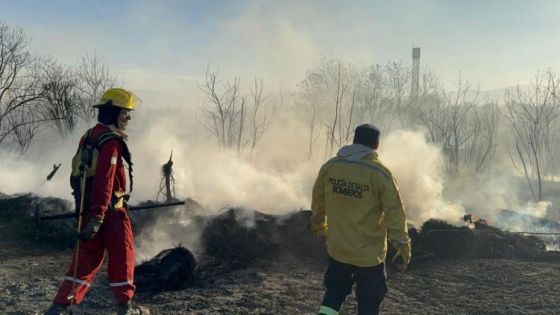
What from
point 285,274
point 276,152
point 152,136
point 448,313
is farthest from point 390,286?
point 276,152

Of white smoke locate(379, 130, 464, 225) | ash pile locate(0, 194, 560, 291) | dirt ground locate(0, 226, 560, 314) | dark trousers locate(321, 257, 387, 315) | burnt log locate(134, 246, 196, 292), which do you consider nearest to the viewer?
dark trousers locate(321, 257, 387, 315)

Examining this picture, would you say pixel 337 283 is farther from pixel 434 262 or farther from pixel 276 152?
pixel 276 152

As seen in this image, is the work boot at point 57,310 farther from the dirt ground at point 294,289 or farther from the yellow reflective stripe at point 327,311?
the yellow reflective stripe at point 327,311

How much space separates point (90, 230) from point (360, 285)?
7.85 ft

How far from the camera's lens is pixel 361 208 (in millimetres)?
3646

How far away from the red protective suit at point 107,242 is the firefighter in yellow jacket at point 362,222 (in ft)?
6.02

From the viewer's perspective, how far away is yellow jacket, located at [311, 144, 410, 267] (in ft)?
11.6

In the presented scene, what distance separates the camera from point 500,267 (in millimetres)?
8125

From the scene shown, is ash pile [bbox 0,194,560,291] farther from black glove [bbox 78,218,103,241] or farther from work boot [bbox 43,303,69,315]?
black glove [bbox 78,218,103,241]

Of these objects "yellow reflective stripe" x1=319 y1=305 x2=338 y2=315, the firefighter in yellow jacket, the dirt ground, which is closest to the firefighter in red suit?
the dirt ground

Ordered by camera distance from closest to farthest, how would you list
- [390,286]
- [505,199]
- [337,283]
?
[337,283]
[390,286]
[505,199]

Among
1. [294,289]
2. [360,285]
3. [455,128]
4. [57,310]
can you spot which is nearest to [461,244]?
[294,289]

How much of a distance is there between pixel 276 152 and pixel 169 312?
2156cm

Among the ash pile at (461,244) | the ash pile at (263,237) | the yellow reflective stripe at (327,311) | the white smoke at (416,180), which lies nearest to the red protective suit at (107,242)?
the yellow reflective stripe at (327,311)
